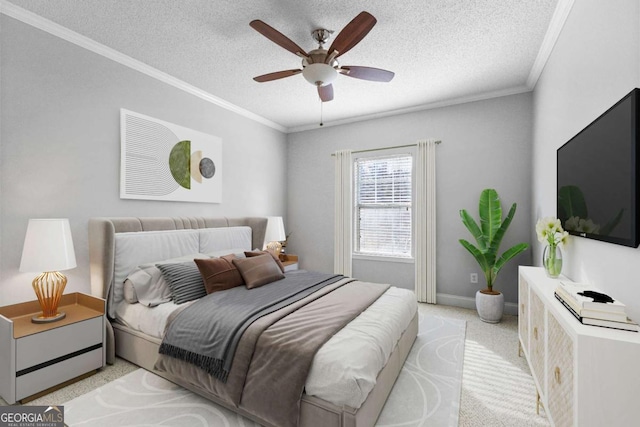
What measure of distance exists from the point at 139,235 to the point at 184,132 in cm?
134

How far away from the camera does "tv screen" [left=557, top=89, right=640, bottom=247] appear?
127cm

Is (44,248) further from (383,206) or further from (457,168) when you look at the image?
(457,168)

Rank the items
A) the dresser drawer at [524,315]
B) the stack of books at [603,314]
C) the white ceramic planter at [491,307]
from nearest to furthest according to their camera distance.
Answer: the stack of books at [603,314] < the dresser drawer at [524,315] < the white ceramic planter at [491,307]

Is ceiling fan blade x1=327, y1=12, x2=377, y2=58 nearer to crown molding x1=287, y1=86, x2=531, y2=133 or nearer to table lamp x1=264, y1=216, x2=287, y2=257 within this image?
crown molding x1=287, y1=86, x2=531, y2=133

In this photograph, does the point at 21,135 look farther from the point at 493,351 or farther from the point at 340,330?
the point at 493,351

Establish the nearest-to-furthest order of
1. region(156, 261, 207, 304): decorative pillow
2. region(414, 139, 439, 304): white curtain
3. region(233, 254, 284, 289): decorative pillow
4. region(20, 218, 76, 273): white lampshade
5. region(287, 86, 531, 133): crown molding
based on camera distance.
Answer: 1. region(20, 218, 76, 273): white lampshade
2. region(156, 261, 207, 304): decorative pillow
3. region(233, 254, 284, 289): decorative pillow
4. region(287, 86, 531, 133): crown molding
5. region(414, 139, 439, 304): white curtain

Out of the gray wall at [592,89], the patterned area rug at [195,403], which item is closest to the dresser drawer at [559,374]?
the gray wall at [592,89]

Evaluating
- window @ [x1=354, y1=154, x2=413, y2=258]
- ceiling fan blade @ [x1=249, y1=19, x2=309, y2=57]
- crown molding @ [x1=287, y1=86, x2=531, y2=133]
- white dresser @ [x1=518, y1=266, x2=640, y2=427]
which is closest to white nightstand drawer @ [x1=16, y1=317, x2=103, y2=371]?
ceiling fan blade @ [x1=249, y1=19, x2=309, y2=57]

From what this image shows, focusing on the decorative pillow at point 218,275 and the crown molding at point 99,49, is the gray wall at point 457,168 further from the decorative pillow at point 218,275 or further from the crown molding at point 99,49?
the decorative pillow at point 218,275

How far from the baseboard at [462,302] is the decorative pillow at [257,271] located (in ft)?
7.82

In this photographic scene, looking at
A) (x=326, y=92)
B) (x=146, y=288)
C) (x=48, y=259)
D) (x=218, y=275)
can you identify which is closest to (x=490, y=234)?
(x=326, y=92)

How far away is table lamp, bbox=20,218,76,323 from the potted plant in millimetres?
3909

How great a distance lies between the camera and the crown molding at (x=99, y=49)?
2203mm

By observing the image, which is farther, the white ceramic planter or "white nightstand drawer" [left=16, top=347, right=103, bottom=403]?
the white ceramic planter
